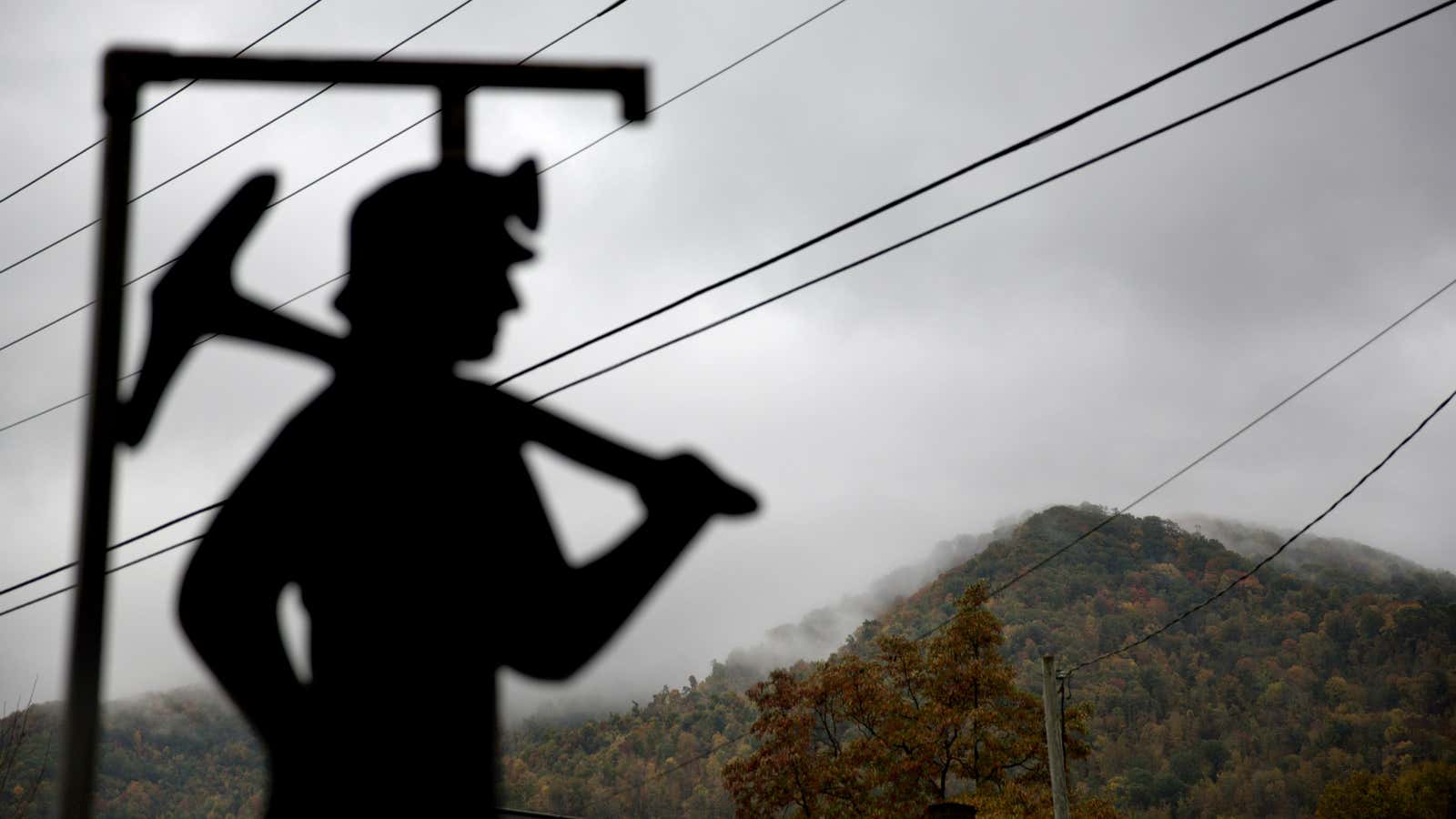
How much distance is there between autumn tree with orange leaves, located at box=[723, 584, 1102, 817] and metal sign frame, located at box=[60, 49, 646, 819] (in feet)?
107

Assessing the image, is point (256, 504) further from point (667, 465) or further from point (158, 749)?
point (158, 749)

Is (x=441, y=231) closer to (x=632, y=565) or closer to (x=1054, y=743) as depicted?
(x=632, y=565)

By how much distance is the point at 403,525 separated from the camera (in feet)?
5.04

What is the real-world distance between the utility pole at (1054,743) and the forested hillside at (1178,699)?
2679 centimetres

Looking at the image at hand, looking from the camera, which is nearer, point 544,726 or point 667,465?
point 667,465

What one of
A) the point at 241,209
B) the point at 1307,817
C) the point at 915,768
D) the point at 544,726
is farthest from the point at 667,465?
the point at 1307,817

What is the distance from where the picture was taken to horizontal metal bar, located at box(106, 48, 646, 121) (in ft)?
5.09

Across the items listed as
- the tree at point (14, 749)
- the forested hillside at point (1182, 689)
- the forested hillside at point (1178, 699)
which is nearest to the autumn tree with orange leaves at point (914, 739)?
the forested hillside at point (1178, 699)

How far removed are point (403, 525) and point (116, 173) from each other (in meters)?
0.67

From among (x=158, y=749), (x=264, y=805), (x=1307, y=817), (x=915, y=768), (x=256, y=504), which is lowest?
(x=1307, y=817)

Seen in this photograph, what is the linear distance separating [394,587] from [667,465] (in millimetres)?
381

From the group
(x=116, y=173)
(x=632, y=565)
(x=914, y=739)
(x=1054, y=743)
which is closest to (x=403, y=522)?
(x=632, y=565)

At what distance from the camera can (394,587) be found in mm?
1521

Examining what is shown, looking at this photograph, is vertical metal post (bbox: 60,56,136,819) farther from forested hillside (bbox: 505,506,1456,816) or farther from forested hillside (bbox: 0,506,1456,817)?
forested hillside (bbox: 505,506,1456,816)
